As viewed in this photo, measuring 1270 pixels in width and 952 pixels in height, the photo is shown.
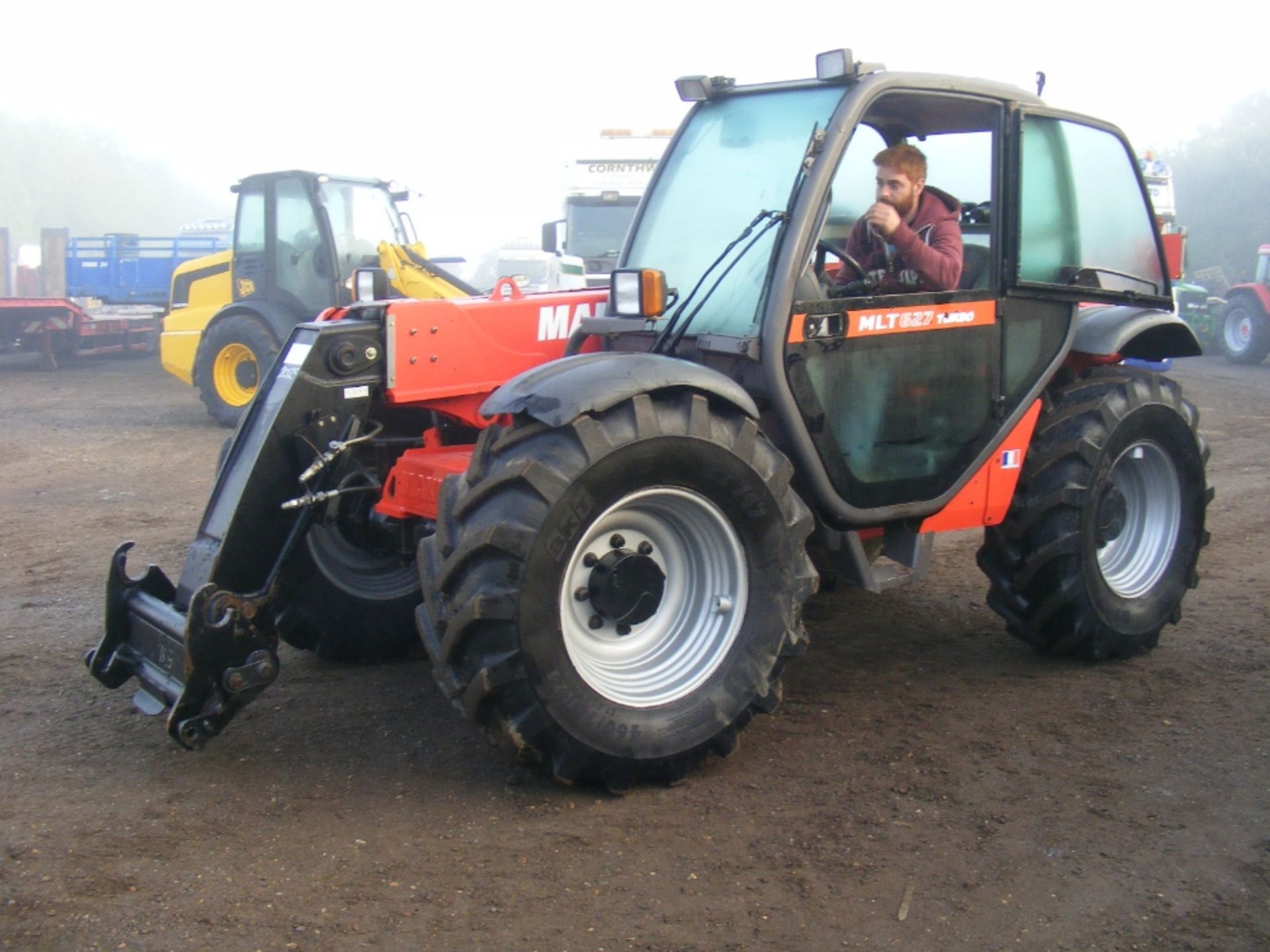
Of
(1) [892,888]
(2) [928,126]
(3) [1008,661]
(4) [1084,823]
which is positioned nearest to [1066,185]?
(2) [928,126]

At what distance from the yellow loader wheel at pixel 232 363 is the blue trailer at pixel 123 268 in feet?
27.9

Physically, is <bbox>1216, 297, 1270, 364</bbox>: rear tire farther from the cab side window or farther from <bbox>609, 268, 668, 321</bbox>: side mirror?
<bbox>609, 268, 668, 321</bbox>: side mirror

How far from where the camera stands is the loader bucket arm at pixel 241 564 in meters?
3.80

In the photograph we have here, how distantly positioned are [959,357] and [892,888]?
2.06m

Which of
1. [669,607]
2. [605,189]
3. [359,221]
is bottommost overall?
[669,607]

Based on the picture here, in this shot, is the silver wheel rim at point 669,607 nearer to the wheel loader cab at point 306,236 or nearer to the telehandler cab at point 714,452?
the telehandler cab at point 714,452

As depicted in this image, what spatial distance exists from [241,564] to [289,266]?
31.2 feet

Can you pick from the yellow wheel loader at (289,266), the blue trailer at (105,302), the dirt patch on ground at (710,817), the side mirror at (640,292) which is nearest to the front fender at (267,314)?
the yellow wheel loader at (289,266)

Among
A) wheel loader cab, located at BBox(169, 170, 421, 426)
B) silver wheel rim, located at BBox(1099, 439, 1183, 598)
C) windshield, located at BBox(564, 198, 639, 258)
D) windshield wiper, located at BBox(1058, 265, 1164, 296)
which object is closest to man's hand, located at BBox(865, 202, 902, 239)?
windshield wiper, located at BBox(1058, 265, 1164, 296)

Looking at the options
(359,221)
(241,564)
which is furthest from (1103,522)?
(359,221)

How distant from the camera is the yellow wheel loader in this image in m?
12.6

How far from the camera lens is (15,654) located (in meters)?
5.11

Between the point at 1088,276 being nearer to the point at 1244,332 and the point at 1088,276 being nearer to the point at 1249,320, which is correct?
the point at 1249,320

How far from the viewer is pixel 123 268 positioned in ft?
67.7
